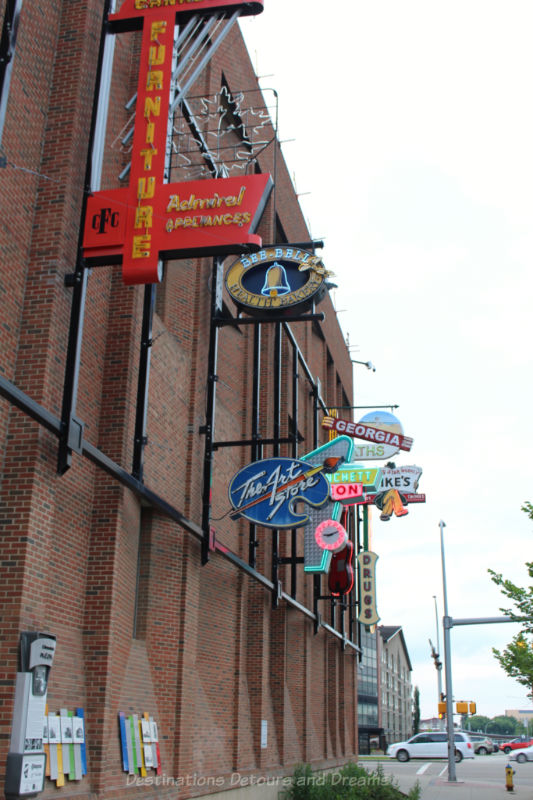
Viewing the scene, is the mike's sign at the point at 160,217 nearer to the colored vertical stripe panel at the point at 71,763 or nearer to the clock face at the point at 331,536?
the colored vertical stripe panel at the point at 71,763

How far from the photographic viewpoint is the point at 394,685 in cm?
10625

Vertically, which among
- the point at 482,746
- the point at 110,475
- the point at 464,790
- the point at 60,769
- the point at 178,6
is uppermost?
the point at 178,6

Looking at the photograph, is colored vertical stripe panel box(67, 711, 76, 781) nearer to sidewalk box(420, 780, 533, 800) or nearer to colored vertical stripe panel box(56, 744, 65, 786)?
colored vertical stripe panel box(56, 744, 65, 786)

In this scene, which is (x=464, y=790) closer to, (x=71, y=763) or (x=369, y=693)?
(x=71, y=763)

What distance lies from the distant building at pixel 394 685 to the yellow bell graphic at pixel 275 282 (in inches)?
3145

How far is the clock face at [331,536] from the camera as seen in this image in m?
18.6

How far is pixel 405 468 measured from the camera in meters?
31.7

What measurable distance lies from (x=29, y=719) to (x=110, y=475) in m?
3.78

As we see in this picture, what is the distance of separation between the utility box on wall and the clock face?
10162 mm

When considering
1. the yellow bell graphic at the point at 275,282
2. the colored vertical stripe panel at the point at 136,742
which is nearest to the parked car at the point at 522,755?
the yellow bell graphic at the point at 275,282

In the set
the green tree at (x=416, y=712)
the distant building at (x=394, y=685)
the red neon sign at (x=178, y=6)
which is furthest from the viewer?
the green tree at (x=416, y=712)

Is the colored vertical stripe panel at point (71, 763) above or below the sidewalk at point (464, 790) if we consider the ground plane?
above

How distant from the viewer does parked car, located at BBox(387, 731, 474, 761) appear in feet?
160

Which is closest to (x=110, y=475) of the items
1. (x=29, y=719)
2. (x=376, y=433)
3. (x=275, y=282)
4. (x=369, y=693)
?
(x=29, y=719)
